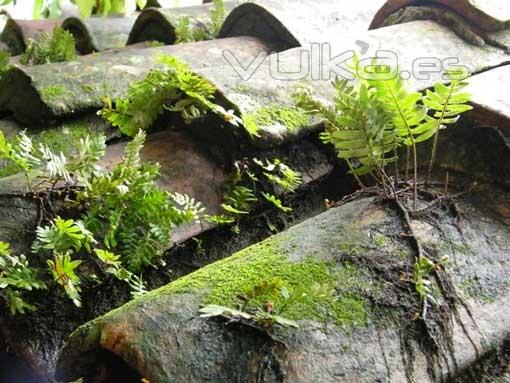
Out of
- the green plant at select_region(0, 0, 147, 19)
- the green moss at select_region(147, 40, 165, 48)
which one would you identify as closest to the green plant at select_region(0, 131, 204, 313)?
the green plant at select_region(0, 0, 147, 19)

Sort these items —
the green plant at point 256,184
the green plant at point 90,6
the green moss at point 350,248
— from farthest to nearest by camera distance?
the green plant at point 90,6
the green plant at point 256,184
the green moss at point 350,248

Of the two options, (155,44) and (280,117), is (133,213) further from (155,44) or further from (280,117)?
(155,44)

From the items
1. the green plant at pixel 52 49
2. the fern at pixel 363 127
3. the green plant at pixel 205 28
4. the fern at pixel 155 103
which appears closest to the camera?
the fern at pixel 363 127

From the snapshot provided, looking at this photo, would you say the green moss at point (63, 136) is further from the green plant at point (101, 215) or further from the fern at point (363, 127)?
the fern at point (363, 127)

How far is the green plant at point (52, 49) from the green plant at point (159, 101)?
Result: 3.88ft

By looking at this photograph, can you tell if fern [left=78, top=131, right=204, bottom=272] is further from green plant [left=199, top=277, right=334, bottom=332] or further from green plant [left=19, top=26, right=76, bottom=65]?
green plant [left=19, top=26, right=76, bottom=65]

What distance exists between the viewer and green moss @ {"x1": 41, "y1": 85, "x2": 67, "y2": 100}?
2.51 m

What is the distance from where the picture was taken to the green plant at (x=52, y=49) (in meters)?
3.34

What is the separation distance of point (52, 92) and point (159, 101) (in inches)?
20.7

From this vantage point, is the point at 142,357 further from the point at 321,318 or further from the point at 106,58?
the point at 106,58

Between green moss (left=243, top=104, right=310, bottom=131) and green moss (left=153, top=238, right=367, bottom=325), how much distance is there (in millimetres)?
638

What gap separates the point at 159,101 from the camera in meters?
2.31

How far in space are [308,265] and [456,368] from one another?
0.42 metres

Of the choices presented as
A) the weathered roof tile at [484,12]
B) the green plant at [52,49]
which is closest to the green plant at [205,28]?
the green plant at [52,49]
